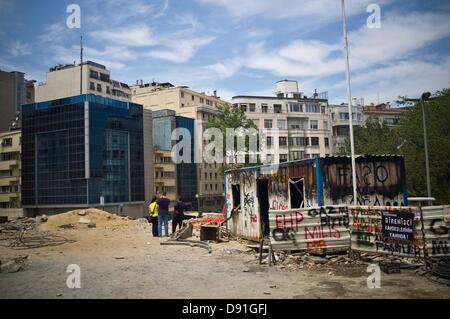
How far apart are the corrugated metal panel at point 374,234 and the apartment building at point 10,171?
69.7m

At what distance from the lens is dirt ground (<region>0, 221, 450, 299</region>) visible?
298 inches

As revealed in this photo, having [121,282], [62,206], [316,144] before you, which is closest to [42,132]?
[62,206]

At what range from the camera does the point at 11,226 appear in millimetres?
24031

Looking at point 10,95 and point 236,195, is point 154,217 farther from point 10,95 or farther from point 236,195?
point 10,95

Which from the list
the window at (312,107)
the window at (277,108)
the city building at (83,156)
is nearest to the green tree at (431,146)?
the window at (312,107)

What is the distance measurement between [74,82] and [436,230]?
77.3m

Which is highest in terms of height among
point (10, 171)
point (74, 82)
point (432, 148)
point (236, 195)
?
point (74, 82)

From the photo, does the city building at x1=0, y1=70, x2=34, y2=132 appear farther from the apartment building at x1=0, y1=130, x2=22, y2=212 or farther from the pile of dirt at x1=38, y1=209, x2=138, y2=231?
the pile of dirt at x1=38, y1=209, x2=138, y2=231

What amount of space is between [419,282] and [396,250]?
5.30 feet

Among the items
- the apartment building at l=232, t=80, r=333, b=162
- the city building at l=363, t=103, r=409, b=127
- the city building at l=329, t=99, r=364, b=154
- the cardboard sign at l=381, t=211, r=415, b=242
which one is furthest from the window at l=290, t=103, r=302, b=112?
the cardboard sign at l=381, t=211, r=415, b=242

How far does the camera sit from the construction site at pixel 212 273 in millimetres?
7656

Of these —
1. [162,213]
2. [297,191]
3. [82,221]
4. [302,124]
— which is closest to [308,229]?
[297,191]

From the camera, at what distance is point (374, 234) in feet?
33.6

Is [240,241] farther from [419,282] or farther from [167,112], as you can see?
[167,112]
